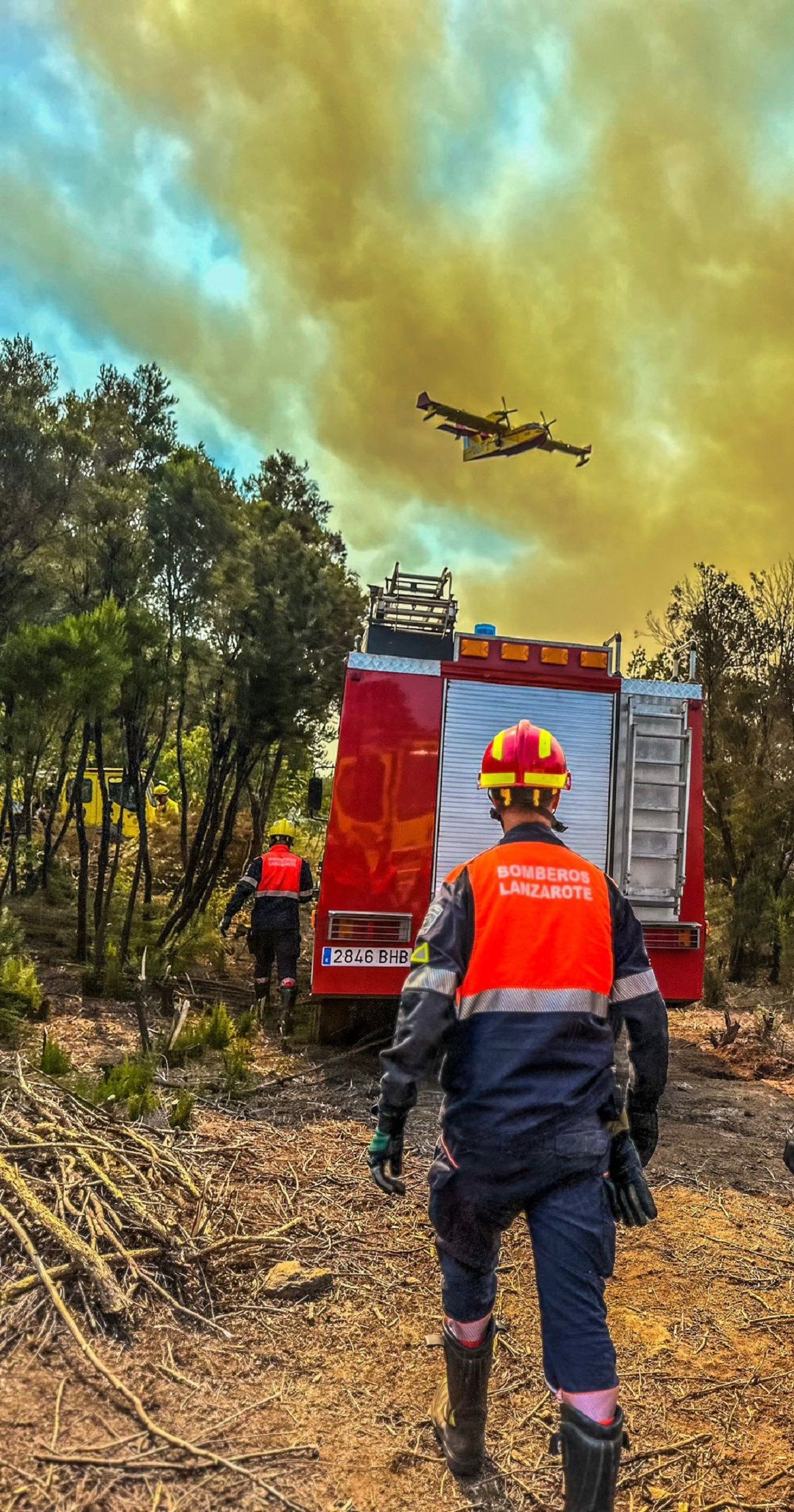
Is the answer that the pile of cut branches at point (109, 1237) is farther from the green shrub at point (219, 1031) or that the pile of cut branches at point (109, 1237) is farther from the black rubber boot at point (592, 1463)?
the green shrub at point (219, 1031)

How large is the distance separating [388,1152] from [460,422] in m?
20.1

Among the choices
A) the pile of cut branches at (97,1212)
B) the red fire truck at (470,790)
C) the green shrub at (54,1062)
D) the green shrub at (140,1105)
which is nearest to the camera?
the pile of cut branches at (97,1212)

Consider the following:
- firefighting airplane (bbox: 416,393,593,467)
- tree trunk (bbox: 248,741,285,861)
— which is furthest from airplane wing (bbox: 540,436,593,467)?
tree trunk (bbox: 248,741,285,861)

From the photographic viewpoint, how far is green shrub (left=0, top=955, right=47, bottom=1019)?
6.01 metres

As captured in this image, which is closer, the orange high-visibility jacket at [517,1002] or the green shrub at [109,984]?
the orange high-visibility jacket at [517,1002]

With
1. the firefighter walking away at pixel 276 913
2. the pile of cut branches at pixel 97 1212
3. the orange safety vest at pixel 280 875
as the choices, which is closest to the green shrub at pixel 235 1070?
the pile of cut branches at pixel 97 1212

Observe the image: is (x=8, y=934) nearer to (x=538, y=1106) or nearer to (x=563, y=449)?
(x=538, y=1106)

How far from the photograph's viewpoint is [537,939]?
2283 mm

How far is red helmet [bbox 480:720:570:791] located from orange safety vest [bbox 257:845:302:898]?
577cm

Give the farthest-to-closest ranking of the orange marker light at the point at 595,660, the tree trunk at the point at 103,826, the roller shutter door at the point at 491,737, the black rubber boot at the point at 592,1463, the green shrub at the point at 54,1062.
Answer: the tree trunk at the point at 103,826, the orange marker light at the point at 595,660, the roller shutter door at the point at 491,737, the green shrub at the point at 54,1062, the black rubber boot at the point at 592,1463

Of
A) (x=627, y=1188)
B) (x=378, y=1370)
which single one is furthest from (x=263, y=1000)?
(x=627, y=1188)

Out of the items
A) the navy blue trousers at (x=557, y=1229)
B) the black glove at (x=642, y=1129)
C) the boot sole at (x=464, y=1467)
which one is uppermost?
the black glove at (x=642, y=1129)

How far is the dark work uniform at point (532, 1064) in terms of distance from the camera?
2.13 meters

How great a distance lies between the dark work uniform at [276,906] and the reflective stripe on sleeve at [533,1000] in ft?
19.3
